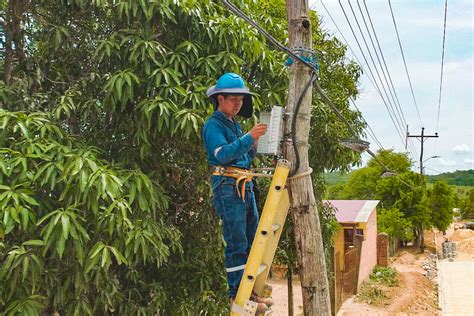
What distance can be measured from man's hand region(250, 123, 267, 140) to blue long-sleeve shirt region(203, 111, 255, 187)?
22mm

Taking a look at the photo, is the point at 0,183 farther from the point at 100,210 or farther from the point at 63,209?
the point at 100,210

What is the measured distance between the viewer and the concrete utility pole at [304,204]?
2971 millimetres

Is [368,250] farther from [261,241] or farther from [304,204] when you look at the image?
[261,241]

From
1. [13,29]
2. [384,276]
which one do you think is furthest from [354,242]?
[13,29]

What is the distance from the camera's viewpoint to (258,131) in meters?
2.86

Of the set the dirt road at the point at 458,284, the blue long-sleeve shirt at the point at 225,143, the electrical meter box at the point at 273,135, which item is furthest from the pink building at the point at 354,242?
the electrical meter box at the point at 273,135

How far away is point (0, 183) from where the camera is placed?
3.09 meters

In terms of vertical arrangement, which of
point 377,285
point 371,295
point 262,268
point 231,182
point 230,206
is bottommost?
point 377,285

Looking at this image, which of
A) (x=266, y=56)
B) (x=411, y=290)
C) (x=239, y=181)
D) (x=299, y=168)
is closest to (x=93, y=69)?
(x=266, y=56)

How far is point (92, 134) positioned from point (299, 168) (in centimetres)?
204

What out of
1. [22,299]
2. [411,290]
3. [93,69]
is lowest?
[411,290]

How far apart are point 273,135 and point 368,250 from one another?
17910 mm

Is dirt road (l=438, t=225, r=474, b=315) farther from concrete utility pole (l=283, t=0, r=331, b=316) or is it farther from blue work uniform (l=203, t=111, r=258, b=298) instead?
blue work uniform (l=203, t=111, r=258, b=298)

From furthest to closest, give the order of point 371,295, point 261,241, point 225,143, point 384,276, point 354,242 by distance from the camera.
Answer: point 384,276 → point 354,242 → point 371,295 → point 225,143 → point 261,241
